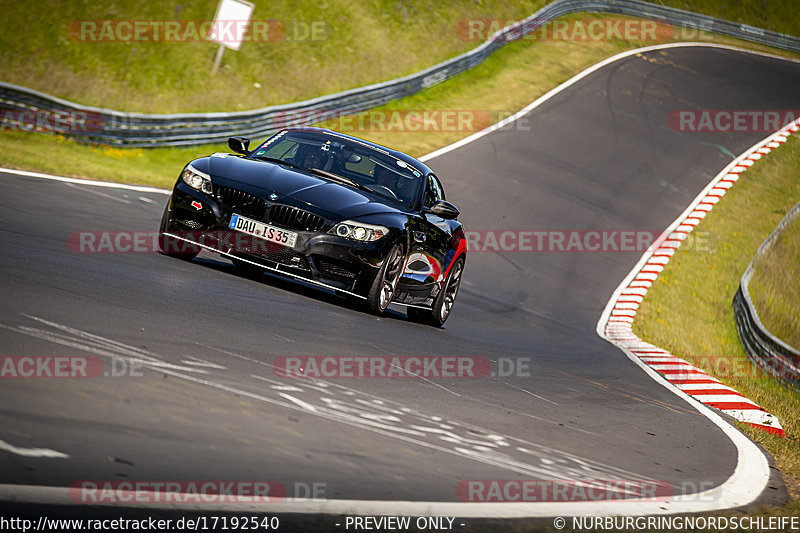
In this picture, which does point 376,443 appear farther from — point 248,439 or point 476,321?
point 476,321

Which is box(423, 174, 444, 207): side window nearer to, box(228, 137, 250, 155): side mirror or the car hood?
the car hood

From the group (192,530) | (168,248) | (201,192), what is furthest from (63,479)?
(168,248)

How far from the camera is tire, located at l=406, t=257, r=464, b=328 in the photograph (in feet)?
33.2

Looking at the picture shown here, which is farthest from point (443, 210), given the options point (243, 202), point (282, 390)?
point (282, 390)

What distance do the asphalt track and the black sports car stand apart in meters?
0.36

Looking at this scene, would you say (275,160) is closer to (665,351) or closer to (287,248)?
(287,248)

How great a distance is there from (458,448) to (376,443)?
59cm

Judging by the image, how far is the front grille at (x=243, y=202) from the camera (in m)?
8.03

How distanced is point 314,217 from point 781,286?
12476mm

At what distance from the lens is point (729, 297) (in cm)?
1811

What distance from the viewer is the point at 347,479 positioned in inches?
174

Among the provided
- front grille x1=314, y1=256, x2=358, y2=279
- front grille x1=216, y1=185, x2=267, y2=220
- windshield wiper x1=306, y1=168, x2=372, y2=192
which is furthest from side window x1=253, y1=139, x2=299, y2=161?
front grille x1=314, y1=256, x2=358, y2=279

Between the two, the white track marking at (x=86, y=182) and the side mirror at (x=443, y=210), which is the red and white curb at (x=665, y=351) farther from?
the white track marking at (x=86, y=182)

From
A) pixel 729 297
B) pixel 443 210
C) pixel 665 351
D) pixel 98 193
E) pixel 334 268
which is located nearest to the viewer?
pixel 334 268
